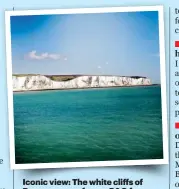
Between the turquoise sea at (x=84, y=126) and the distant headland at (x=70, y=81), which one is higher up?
the distant headland at (x=70, y=81)

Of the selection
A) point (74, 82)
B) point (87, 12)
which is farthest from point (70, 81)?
point (87, 12)

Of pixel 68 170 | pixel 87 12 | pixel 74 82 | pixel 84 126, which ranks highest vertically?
pixel 87 12

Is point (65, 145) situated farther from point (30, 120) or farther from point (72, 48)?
point (72, 48)

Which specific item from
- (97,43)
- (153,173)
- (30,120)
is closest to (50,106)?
(30,120)

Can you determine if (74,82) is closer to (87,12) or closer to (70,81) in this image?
(70,81)

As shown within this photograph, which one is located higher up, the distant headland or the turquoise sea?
the distant headland
